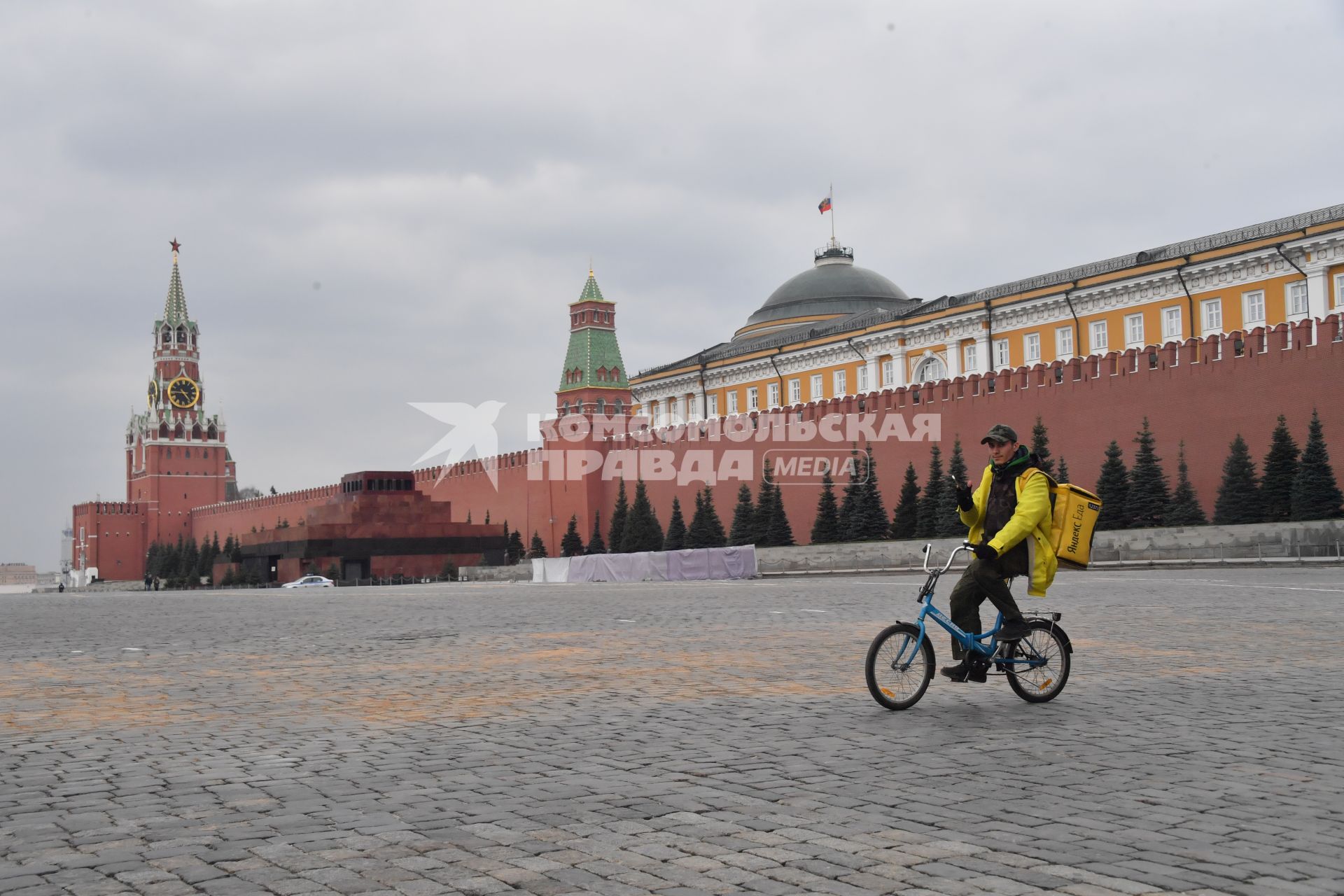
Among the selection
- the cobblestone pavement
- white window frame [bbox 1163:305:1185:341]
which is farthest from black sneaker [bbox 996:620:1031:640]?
white window frame [bbox 1163:305:1185:341]

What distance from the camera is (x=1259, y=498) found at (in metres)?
24.5

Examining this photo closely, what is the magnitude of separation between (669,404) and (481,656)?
46.4 metres

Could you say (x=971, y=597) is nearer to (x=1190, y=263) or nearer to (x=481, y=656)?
(x=481, y=656)

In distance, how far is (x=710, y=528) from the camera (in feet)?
124

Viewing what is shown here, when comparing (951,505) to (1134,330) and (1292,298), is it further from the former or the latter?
(1292,298)

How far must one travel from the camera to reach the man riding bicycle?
581 centimetres

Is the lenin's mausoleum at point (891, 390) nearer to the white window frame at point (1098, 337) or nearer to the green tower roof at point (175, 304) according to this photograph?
the white window frame at point (1098, 337)

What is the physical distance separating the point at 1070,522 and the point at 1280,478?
2050cm

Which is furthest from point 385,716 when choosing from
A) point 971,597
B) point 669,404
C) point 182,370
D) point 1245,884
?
point 182,370

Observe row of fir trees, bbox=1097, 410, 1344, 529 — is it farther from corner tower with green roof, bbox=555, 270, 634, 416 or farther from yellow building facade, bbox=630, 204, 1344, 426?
corner tower with green roof, bbox=555, 270, 634, 416

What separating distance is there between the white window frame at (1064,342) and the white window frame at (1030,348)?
2.07 feet

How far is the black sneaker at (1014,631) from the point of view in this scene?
19.4 ft

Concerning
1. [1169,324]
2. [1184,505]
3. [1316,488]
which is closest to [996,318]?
[1169,324]

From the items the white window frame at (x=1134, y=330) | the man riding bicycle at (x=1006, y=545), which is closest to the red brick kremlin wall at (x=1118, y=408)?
the white window frame at (x=1134, y=330)
